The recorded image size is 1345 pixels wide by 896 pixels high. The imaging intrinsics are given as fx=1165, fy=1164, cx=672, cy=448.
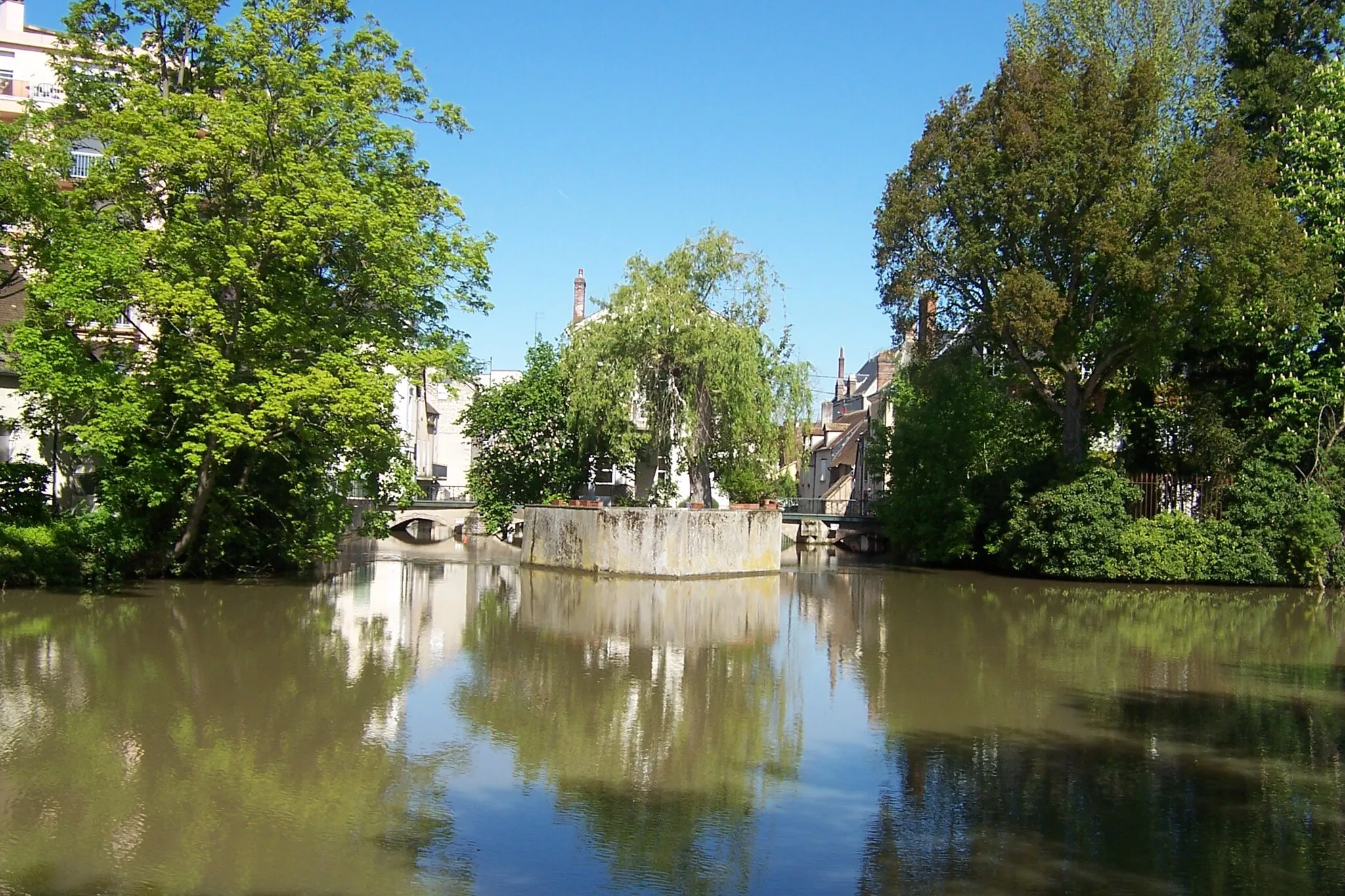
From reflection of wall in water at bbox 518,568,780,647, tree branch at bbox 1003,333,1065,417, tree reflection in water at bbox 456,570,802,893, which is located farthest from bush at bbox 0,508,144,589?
tree branch at bbox 1003,333,1065,417

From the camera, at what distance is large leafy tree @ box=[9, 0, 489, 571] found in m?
22.1

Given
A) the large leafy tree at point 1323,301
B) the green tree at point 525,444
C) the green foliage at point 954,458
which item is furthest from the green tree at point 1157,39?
the green tree at point 525,444

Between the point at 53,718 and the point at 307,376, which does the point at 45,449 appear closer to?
the point at 307,376

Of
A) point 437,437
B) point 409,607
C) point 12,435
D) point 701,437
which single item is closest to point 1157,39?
point 701,437

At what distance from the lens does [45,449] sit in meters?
25.7

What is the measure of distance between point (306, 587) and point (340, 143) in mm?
9748

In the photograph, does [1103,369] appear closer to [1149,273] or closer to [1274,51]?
[1149,273]

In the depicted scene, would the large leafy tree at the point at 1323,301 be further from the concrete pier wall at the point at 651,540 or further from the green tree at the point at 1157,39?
the concrete pier wall at the point at 651,540

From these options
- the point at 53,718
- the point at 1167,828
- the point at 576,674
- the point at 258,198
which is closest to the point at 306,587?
the point at 258,198

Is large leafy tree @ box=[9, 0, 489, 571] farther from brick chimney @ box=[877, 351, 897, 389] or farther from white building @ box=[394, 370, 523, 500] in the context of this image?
brick chimney @ box=[877, 351, 897, 389]

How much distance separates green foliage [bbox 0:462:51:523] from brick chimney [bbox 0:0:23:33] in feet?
→ 83.0

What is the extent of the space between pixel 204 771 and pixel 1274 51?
3486 centimetres

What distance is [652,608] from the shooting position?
80.8ft

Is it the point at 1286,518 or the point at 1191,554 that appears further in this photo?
the point at 1191,554
